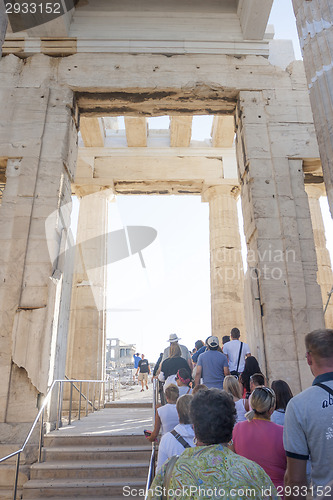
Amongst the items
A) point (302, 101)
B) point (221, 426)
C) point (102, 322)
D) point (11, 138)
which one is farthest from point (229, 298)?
point (221, 426)

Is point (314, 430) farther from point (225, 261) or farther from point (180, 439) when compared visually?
point (225, 261)

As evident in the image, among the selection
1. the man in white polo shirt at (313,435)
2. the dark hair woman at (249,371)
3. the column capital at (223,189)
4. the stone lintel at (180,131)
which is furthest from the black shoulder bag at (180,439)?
the column capital at (223,189)

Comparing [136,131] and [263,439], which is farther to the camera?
[136,131]

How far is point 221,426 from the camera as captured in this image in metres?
2.05

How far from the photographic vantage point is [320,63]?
5.39 meters

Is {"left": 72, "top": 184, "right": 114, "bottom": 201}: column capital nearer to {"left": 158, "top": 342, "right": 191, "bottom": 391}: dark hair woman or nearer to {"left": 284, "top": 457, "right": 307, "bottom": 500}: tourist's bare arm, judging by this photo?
{"left": 158, "top": 342, "right": 191, "bottom": 391}: dark hair woman

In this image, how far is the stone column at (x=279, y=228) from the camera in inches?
281

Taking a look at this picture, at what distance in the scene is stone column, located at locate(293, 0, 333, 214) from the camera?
500cm

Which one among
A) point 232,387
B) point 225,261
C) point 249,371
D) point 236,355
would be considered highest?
point 225,261

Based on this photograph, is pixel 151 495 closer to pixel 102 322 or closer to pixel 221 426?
pixel 221 426

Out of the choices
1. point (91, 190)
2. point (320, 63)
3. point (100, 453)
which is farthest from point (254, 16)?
point (100, 453)

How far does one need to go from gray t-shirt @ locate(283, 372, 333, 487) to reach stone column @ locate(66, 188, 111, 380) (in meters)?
10.4

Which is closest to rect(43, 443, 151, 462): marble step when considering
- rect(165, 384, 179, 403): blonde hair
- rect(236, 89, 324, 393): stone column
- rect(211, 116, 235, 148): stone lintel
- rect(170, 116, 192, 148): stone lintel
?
rect(165, 384, 179, 403): blonde hair

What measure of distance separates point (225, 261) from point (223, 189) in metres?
2.78
